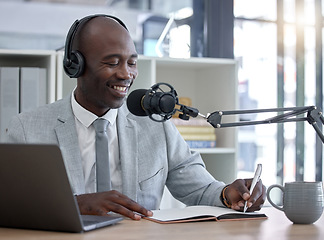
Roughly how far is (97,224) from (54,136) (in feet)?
2.26

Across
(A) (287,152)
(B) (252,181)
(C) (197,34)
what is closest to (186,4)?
(C) (197,34)

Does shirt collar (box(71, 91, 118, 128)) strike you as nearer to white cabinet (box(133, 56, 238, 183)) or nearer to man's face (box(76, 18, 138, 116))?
man's face (box(76, 18, 138, 116))

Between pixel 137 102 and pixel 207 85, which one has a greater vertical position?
pixel 207 85

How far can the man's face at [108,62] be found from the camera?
192cm

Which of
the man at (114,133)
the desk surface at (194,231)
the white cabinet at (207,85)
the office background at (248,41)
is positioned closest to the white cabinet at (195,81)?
the white cabinet at (207,85)

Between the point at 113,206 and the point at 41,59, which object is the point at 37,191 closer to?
the point at 113,206

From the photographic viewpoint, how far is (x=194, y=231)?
4.13ft

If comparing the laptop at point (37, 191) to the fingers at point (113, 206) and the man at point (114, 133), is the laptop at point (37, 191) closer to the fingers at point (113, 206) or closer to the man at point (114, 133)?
the fingers at point (113, 206)

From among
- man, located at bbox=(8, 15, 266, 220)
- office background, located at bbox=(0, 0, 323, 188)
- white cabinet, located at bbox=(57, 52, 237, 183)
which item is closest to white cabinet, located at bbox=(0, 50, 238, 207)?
white cabinet, located at bbox=(57, 52, 237, 183)

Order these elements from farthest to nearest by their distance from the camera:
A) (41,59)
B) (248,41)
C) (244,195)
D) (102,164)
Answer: (248,41), (41,59), (102,164), (244,195)

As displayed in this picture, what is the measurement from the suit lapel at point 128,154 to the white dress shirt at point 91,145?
0.03 m

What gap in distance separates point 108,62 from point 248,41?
1.78 m

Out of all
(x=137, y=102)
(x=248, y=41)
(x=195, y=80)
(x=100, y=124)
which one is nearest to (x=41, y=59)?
(x=195, y=80)

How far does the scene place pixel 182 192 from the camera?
196cm
